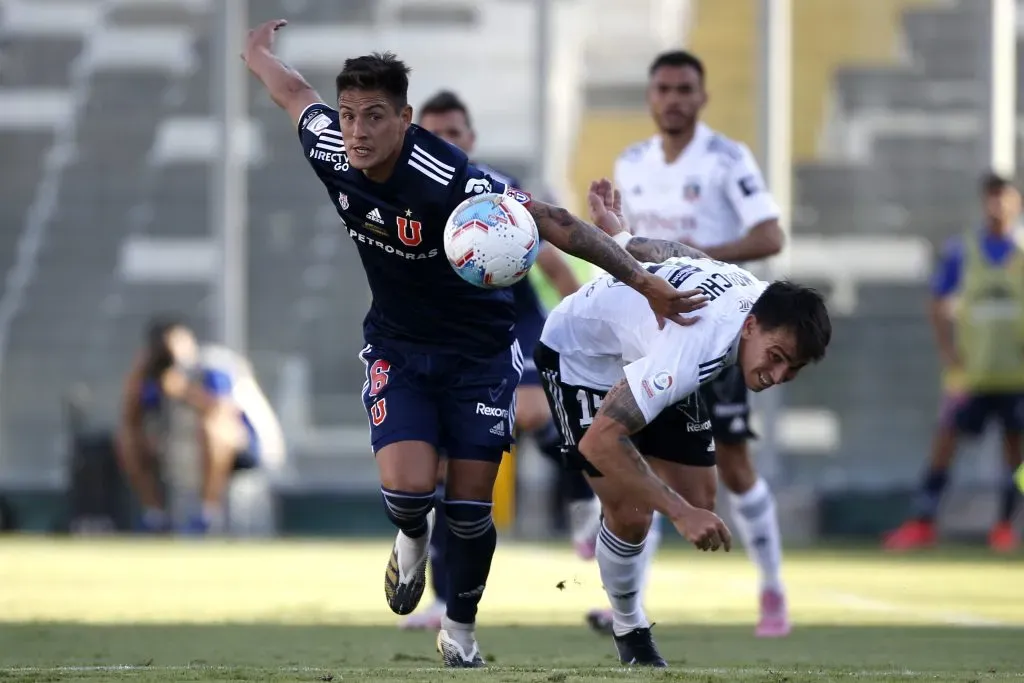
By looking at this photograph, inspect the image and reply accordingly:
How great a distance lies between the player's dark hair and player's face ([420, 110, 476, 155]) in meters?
7.51

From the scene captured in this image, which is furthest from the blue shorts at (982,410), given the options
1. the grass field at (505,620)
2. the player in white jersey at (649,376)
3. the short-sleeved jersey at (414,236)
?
the short-sleeved jersey at (414,236)

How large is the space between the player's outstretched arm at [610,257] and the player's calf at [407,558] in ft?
3.20

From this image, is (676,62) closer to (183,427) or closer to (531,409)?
(531,409)

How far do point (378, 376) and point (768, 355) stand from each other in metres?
1.40

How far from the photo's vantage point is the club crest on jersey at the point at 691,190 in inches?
309

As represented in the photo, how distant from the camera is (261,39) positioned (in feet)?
21.1

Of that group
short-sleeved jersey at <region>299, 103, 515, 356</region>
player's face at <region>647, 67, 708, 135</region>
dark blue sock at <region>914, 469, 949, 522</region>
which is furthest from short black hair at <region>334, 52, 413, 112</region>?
dark blue sock at <region>914, 469, 949, 522</region>

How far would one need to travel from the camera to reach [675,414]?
606 cm

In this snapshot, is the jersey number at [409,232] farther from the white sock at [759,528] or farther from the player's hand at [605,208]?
the white sock at [759,528]

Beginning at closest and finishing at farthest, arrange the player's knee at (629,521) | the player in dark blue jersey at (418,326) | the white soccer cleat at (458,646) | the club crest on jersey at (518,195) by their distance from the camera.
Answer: the club crest on jersey at (518,195), the player in dark blue jersey at (418,326), the white soccer cleat at (458,646), the player's knee at (629,521)

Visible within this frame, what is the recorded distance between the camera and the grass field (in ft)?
17.9

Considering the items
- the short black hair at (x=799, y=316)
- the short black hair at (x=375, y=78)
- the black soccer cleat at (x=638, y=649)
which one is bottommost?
the black soccer cleat at (x=638, y=649)

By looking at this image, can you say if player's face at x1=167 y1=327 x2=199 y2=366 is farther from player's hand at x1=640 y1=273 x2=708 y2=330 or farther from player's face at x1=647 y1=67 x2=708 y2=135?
player's hand at x1=640 y1=273 x2=708 y2=330

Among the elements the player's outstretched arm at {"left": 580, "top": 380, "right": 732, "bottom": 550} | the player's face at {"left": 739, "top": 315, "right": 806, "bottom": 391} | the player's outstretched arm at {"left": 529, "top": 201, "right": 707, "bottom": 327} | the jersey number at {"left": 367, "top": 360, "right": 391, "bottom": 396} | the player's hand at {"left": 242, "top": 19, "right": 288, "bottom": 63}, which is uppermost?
the player's hand at {"left": 242, "top": 19, "right": 288, "bottom": 63}
